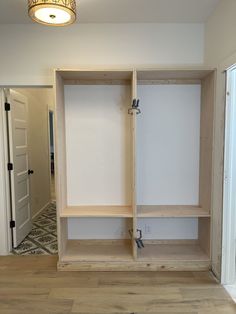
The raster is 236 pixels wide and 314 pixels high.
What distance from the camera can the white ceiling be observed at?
240 cm

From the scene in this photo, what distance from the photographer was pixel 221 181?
7.95ft

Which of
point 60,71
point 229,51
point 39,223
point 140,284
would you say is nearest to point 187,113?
point 229,51

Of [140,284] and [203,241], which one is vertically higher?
[203,241]

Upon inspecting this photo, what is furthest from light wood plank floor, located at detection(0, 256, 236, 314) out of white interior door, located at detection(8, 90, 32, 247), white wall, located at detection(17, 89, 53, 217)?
white wall, located at detection(17, 89, 53, 217)

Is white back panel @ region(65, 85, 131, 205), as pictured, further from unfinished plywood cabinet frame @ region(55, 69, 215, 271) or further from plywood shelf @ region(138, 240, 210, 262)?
plywood shelf @ region(138, 240, 210, 262)

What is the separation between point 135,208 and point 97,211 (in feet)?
1.49

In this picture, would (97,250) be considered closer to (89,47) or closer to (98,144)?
(98,144)

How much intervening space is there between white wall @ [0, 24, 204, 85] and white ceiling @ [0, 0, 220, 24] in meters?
0.09

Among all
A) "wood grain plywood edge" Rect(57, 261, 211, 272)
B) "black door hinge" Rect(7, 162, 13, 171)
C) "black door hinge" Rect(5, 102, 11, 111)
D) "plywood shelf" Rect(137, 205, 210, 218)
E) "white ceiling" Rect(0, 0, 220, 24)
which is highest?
"white ceiling" Rect(0, 0, 220, 24)

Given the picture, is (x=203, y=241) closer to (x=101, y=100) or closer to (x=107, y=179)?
(x=107, y=179)

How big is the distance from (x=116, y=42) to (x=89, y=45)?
1.04 feet

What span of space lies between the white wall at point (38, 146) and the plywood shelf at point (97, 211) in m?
1.69

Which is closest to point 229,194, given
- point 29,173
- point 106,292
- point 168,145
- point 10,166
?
point 168,145

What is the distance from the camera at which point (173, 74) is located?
267 centimetres
